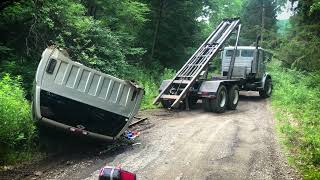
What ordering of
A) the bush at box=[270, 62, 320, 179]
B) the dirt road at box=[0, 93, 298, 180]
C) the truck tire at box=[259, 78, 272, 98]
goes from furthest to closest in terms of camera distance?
1. the truck tire at box=[259, 78, 272, 98]
2. the bush at box=[270, 62, 320, 179]
3. the dirt road at box=[0, 93, 298, 180]

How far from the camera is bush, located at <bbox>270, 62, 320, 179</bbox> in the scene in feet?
27.5

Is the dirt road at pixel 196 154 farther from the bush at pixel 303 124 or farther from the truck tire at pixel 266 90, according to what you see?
the truck tire at pixel 266 90

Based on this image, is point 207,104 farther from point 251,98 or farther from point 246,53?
point 251,98

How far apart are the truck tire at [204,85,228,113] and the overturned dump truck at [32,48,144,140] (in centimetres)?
682

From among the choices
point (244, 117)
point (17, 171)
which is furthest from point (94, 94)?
point (244, 117)

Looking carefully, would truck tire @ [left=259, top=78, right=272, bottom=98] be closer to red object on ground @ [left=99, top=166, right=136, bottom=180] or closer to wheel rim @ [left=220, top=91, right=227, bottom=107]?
wheel rim @ [left=220, top=91, right=227, bottom=107]

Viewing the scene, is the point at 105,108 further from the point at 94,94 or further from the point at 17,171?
the point at 17,171

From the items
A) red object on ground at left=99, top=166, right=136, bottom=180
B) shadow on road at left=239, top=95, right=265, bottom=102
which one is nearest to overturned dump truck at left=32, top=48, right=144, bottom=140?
red object on ground at left=99, top=166, right=136, bottom=180

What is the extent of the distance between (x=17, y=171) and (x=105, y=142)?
245 cm

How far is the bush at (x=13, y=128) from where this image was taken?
7.76 metres

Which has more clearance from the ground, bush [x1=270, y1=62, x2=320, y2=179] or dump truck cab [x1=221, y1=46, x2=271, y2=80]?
dump truck cab [x1=221, y1=46, x2=271, y2=80]

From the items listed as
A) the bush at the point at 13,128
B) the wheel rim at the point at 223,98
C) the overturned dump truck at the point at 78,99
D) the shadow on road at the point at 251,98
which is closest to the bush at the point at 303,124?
the shadow on road at the point at 251,98

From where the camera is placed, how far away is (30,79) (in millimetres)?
12219

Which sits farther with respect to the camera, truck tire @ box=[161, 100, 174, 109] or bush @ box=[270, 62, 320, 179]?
truck tire @ box=[161, 100, 174, 109]
